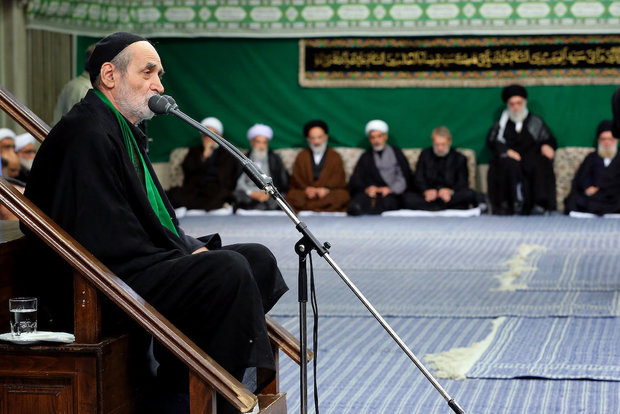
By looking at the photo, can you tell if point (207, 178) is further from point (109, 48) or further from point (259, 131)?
point (109, 48)

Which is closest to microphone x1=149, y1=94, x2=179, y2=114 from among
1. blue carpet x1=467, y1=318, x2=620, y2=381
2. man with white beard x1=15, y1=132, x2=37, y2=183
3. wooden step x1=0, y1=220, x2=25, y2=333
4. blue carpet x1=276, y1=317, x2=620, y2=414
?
wooden step x1=0, y1=220, x2=25, y2=333

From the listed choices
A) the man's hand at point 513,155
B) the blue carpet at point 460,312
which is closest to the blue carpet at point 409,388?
the blue carpet at point 460,312

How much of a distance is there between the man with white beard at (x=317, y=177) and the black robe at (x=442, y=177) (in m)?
0.68

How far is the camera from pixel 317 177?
962cm

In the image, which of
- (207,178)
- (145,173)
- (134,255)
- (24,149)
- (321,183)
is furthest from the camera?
(207,178)

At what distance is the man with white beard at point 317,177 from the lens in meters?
9.45

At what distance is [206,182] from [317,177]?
102 centimetres

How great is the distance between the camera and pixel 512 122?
945 centimetres

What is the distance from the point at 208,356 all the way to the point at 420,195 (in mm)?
7197

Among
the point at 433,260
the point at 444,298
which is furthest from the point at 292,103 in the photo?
the point at 444,298

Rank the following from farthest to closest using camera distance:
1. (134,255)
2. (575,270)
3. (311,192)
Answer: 1. (311,192)
2. (575,270)
3. (134,255)

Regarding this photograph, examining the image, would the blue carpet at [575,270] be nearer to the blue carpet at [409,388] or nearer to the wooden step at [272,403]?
the blue carpet at [409,388]

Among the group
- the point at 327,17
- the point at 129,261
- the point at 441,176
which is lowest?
the point at 441,176

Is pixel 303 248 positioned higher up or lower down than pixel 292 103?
lower down
